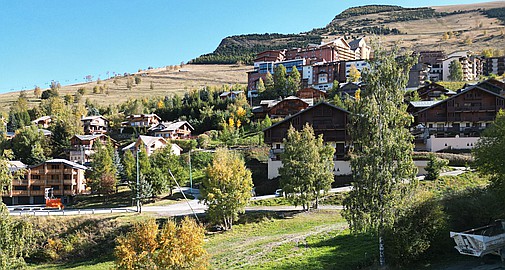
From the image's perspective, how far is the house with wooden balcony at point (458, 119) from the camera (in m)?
56.6

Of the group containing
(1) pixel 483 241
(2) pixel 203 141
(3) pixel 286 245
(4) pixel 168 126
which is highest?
(4) pixel 168 126

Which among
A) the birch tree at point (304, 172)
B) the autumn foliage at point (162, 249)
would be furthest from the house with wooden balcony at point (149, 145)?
the autumn foliage at point (162, 249)

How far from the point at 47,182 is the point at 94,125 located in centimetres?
3532

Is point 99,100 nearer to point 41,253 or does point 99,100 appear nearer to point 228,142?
point 228,142

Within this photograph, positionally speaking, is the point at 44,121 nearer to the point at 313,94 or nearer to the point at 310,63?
the point at 313,94

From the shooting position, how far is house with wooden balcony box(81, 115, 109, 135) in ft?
313

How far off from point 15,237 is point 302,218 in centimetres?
2338

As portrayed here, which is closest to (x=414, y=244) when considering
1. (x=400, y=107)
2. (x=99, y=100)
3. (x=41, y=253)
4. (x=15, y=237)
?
(x=400, y=107)

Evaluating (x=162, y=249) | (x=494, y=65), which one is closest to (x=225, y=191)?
(x=162, y=249)

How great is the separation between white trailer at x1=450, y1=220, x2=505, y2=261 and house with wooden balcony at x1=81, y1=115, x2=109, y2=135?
85.6 m

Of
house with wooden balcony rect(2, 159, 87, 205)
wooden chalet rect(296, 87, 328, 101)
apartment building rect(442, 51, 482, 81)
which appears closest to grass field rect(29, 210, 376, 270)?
house with wooden balcony rect(2, 159, 87, 205)

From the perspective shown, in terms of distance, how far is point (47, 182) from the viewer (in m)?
62.6

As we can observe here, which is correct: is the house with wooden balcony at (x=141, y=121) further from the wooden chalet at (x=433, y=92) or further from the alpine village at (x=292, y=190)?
the wooden chalet at (x=433, y=92)

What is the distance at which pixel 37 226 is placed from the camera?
4138 cm
